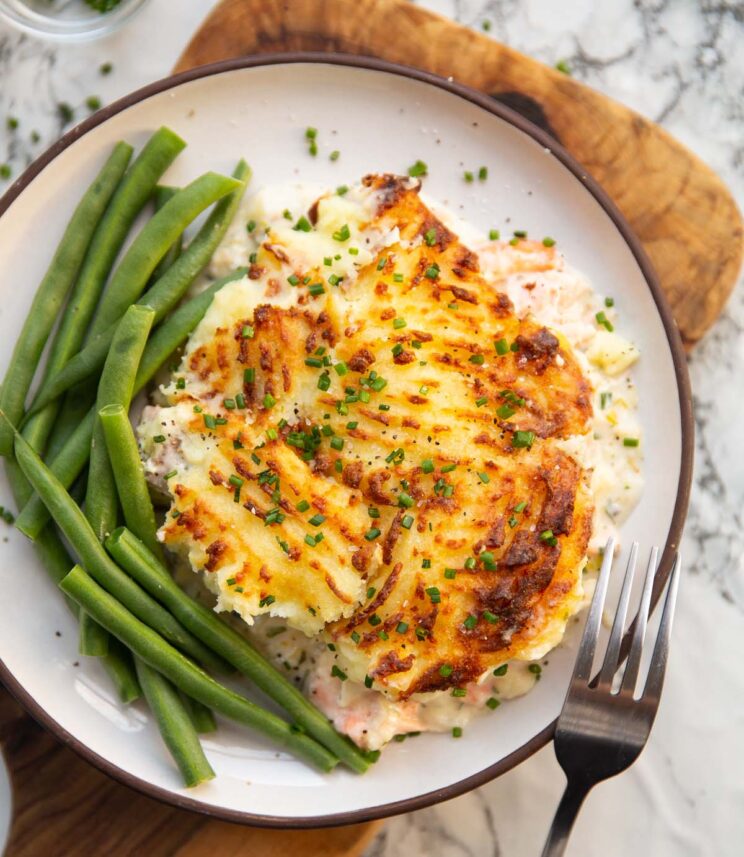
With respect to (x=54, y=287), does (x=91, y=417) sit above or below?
below

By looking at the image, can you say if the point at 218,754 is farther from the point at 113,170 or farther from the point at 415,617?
the point at 113,170

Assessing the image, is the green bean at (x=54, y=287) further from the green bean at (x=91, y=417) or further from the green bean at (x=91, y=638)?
the green bean at (x=91, y=638)

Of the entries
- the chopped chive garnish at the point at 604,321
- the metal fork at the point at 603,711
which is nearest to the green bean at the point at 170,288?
the chopped chive garnish at the point at 604,321


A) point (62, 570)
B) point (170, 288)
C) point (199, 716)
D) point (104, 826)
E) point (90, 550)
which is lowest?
point (104, 826)

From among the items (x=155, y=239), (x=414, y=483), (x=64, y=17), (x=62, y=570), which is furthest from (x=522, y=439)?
(x=64, y=17)

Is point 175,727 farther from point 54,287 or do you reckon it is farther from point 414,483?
point 54,287

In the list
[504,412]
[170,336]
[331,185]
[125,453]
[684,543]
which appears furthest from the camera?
[684,543]

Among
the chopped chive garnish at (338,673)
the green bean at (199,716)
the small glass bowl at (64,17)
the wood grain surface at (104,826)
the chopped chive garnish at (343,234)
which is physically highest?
the small glass bowl at (64,17)
